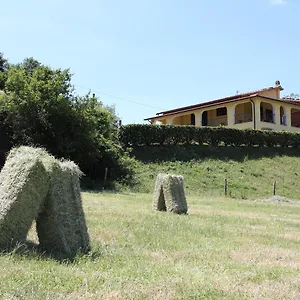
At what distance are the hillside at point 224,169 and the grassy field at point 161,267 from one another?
1529cm

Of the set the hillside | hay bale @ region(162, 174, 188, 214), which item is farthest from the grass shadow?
the hillside

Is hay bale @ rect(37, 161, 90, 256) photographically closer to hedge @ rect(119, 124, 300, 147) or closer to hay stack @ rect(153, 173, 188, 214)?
hay stack @ rect(153, 173, 188, 214)

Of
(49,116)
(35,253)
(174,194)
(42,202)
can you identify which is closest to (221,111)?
(49,116)

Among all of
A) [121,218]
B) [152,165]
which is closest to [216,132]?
[152,165]

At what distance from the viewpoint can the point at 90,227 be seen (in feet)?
27.1

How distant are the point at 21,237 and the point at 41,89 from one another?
17.9 metres

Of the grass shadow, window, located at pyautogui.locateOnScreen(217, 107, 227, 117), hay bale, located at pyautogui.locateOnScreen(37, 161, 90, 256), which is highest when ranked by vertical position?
window, located at pyautogui.locateOnScreen(217, 107, 227, 117)

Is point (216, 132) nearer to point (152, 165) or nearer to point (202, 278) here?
point (152, 165)

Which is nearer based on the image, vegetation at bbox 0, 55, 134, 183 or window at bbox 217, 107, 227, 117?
vegetation at bbox 0, 55, 134, 183

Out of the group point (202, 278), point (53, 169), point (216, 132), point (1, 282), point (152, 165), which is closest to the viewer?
point (1, 282)

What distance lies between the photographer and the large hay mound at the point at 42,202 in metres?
5.65

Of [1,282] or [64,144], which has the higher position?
[64,144]

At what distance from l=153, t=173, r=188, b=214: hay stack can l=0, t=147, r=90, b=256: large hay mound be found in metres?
6.52

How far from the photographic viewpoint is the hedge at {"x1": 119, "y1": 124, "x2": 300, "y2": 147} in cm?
3084
